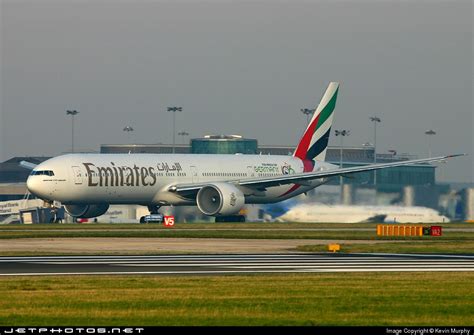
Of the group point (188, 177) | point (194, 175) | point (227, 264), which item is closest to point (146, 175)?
point (188, 177)

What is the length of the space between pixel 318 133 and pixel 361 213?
9611 mm

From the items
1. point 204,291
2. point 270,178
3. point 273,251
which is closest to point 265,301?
point 204,291

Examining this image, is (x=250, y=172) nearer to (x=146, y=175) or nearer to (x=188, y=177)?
(x=188, y=177)

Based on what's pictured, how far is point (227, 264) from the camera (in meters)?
35.8

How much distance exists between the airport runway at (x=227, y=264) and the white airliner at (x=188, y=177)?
35.1m

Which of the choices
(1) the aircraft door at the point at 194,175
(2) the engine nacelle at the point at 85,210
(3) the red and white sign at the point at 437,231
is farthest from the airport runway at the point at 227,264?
(2) the engine nacelle at the point at 85,210

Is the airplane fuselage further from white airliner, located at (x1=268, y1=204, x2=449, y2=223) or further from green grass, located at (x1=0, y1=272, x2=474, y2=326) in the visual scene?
green grass, located at (x1=0, y1=272, x2=474, y2=326)

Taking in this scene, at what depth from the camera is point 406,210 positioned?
82000 mm

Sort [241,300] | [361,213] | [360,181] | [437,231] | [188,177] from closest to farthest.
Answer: [241,300] < [437,231] < [188,177] < [361,213] < [360,181]

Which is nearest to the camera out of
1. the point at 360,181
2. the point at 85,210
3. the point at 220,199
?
the point at 220,199

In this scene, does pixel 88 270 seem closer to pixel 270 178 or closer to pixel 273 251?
pixel 273 251

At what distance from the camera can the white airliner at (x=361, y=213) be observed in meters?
81.9

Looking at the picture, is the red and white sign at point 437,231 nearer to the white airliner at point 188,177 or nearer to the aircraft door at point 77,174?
the white airliner at point 188,177

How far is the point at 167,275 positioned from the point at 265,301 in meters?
7.15
